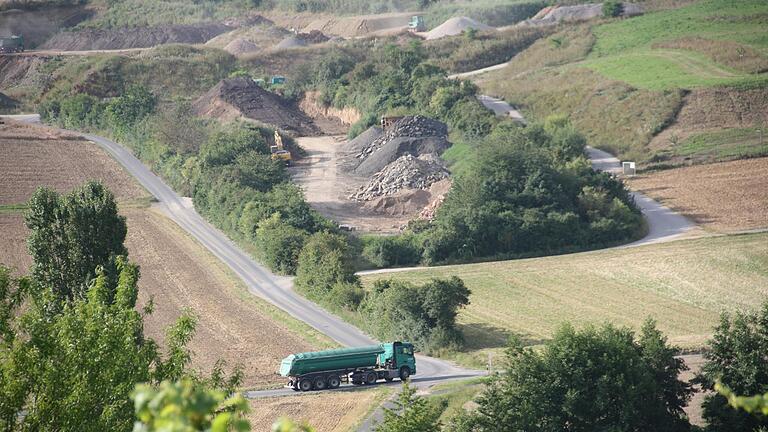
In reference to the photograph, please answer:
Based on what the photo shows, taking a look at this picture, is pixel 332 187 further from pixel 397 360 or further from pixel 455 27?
pixel 455 27

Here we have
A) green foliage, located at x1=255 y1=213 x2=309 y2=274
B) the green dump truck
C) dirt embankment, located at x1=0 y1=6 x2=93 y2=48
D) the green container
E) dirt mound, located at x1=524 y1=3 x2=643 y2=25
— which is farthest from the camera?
dirt embankment, located at x1=0 y1=6 x2=93 y2=48

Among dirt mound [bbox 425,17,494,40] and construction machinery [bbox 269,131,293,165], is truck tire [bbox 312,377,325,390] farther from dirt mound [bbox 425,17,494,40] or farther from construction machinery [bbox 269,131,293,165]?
dirt mound [bbox 425,17,494,40]

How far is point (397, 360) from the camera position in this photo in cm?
4422

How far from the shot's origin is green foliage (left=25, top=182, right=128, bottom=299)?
4434cm

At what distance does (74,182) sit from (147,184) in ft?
19.6

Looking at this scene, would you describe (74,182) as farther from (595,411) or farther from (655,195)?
(595,411)

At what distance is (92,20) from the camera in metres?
182

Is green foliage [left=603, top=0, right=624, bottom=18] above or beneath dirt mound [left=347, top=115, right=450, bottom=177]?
above

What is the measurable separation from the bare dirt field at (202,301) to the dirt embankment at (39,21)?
9964 centimetres

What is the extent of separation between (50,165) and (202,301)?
4105 centimetres

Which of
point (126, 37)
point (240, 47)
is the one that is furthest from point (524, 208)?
point (126, 37)

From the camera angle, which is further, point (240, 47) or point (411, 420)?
point (240, 47)

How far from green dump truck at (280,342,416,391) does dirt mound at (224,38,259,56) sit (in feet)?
361

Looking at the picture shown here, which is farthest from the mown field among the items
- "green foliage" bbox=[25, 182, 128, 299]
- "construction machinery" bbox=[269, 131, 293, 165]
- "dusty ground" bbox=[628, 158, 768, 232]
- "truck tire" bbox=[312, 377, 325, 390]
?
"dusty ground" bbox=[628, 158, 768, 232]
